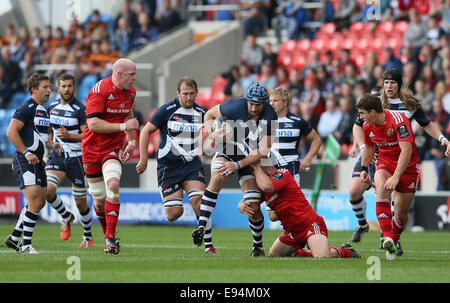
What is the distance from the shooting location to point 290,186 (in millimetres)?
11312

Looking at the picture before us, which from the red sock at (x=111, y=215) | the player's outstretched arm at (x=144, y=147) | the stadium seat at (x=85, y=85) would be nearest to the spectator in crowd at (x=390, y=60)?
the stadium seat at (x=85, y=85)

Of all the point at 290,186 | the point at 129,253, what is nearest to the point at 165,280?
the point at 290,186

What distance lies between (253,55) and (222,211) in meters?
6.15

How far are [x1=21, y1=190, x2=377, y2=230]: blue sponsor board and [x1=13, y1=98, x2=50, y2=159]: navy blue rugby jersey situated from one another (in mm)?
7821

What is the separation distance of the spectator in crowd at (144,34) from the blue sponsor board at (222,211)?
8013 millimetres

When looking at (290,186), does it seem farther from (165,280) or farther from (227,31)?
(227,31)

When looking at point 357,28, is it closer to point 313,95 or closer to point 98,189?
point 313,95

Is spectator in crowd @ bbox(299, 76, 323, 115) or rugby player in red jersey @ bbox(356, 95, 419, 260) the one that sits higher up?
rugby player in red jersey @ bbox(356, 95, 419, 260)

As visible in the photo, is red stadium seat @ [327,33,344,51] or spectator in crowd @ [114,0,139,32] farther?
spectator in crowd @ [114,0,139,32]

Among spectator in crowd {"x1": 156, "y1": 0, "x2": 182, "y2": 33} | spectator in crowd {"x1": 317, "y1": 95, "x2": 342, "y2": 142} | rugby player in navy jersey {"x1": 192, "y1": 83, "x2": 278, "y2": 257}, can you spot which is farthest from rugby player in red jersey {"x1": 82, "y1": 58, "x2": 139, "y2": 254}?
spectator in crowd {"x1": 156, "y1": 0, "x2": 182, "y2": 33}

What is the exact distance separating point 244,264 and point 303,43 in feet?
55.5

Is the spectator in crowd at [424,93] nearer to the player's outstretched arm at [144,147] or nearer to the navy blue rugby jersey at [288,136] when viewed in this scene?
the navy blue rugby jersey at [288,136]

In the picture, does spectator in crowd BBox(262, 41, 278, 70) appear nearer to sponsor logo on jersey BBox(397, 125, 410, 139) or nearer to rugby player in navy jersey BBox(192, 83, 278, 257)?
rugby player in navy jersey BBox(192, 83, 278, 257)

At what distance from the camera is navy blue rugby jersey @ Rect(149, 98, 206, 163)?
13245mm
